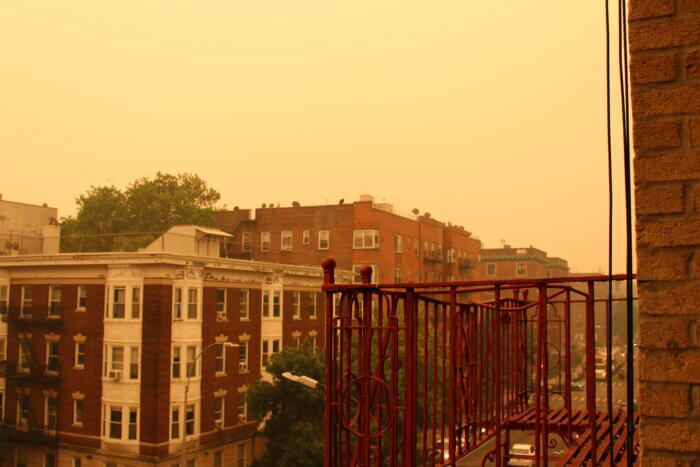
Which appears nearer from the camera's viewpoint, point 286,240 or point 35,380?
point 35,380

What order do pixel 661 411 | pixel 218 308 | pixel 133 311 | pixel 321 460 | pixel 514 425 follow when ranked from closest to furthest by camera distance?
1. pixel 661 411
2. pixel 514 425
3. pixel 321 460
4. pixel 133 311
5. pixel 218 308

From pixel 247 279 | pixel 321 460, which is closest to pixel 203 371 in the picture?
pixel 247 279

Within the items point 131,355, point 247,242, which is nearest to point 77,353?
point 131,355

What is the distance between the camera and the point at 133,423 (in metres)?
33.2

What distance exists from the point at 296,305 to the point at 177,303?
9.91 meters

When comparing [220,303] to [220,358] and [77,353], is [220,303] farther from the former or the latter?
[77,353]

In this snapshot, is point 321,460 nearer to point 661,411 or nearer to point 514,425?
point 514,425

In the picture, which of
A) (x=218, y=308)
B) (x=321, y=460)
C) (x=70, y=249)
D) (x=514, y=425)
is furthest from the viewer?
(x=70, y=249)

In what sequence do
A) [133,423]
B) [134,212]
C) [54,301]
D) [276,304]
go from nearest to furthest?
[133,423] < [54,301] < [276,304] < [134,212]

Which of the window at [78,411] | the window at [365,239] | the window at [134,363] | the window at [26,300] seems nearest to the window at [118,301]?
the window at [134,363]

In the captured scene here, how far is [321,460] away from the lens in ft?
99.9

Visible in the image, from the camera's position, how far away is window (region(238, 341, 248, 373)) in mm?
37666

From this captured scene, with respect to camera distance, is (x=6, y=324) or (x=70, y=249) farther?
(x=70, y=249)

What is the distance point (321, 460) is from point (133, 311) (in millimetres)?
11068
